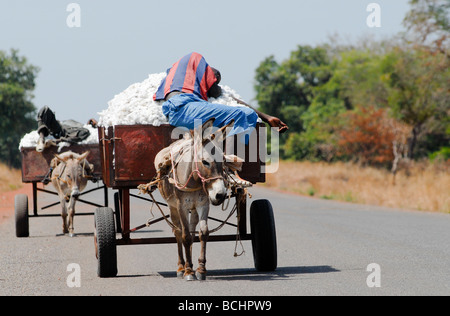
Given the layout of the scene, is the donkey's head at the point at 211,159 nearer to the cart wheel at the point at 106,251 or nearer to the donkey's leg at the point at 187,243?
the donkey's leg at the point at 187,243

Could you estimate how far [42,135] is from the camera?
58.1ft

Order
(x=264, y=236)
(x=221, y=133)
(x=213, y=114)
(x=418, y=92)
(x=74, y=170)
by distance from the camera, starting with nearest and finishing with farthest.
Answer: (x=221, y=133)
(x=213, y=114)
(x=264, y=236)
(x=74, y=170)
(x=418, y=92)

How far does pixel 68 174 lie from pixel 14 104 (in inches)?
1725

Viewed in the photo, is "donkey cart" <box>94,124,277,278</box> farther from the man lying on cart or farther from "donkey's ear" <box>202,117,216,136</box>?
"donkey's ear" <box>202,117,216,136</box>

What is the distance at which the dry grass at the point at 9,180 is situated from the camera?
A: 41.2 metres

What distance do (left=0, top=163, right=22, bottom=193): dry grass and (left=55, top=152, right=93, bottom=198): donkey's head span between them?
22.4 metres

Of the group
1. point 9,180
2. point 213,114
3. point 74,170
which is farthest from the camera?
point 9,180

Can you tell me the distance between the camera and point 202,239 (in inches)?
378

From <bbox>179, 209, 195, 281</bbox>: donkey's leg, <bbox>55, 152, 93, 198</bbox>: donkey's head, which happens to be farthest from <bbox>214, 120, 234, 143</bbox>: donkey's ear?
<bbox>55, 152, 93, 198</bbox>: donkey's head

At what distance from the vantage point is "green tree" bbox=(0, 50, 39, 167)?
5903 cm

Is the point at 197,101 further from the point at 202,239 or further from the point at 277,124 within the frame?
the point at 202,239
